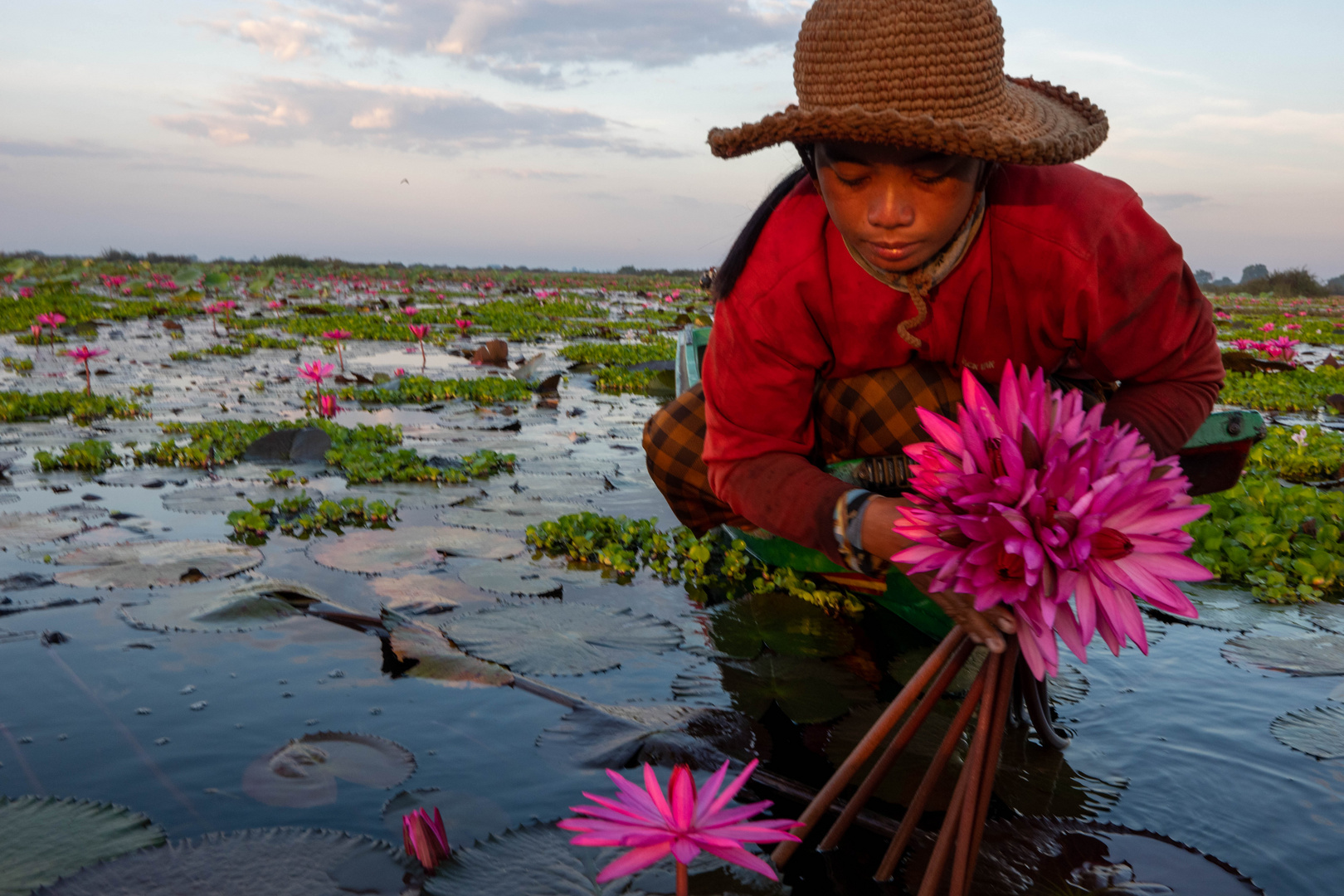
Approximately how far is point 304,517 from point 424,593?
2.90ft

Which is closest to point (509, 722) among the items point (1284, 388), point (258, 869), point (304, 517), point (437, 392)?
A: point (258, 869)

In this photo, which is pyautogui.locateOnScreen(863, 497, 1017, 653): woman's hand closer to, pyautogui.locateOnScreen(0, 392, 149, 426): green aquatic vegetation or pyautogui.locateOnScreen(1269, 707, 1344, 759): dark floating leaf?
pyautogui.locateOnScreen(1269, 707, 1344, 759): dark floating leaf

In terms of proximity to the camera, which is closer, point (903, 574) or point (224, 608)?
point (903, 574)

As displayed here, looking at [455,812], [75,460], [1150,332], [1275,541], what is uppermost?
[1150,332]

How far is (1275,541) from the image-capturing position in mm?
2699

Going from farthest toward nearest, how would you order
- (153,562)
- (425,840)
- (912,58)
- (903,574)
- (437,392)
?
(437,392), (153,562), (903,574), (912,58), (425,840)

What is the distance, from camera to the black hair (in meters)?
1.84

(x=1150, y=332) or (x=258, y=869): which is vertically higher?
(x=1150, y=332)

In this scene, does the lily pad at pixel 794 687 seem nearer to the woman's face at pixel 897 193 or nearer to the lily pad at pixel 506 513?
the woman's face at pixel 897 193

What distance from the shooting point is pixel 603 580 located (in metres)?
2.69

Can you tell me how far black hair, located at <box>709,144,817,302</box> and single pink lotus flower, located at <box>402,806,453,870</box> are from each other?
3.76 feet

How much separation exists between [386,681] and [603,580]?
0.87 meters

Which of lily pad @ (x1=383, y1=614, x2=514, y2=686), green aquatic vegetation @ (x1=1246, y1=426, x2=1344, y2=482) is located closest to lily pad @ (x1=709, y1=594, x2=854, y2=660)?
lily pad @ (x1=383, y1=614, x2=514, y2=686)

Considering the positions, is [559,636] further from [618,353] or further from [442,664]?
[618,353]
